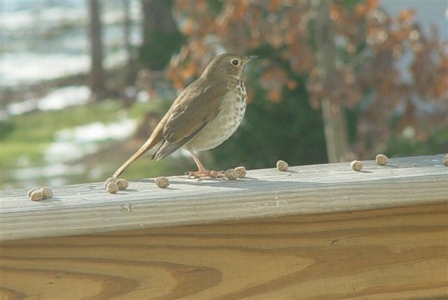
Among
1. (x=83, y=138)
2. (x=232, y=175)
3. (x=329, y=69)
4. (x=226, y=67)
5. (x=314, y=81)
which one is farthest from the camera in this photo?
(x=83, y=138)

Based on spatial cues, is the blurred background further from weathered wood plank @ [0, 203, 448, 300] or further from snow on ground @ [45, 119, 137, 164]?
weathered wood plank @ [0, 203, 448, 300]

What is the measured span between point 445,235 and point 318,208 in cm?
33

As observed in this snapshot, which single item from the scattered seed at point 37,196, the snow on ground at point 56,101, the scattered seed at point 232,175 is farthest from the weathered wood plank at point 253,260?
the snow on ground at point 56,101

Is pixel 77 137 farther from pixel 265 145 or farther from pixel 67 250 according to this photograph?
pixel 67 250

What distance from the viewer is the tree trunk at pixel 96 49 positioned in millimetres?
15945

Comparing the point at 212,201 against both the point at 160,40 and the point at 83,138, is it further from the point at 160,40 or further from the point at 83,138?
the point at 160,40

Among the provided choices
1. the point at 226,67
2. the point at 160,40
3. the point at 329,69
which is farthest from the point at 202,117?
the point at 160,40

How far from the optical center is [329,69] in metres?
6.60

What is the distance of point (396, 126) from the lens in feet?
23.7

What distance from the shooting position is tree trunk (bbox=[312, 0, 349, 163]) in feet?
21.5

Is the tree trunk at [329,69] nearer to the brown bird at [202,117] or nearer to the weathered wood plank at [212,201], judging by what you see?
the brown bird at [202,117]

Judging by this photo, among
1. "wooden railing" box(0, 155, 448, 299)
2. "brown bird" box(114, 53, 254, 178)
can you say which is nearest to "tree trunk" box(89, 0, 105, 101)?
"brown bird" box(114, 53, 254, 178)

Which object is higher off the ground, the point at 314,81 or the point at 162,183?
the point at 162,183

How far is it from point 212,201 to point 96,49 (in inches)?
565
